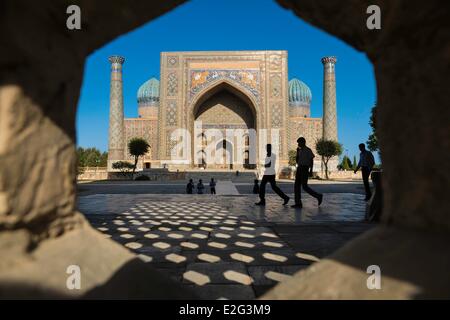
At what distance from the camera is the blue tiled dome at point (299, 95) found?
32.2 metres

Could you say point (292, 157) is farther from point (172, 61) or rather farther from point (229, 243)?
point (229, 243)

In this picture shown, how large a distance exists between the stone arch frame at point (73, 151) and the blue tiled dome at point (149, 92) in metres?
32.9

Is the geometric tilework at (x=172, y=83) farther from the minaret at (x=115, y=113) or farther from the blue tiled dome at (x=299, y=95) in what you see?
the blue tiled dome at (x=299, y=95)

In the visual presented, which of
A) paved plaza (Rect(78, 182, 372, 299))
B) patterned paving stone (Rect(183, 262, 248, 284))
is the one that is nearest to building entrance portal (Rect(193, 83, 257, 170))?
paved plaza (Rect(78, 182, 372, 299))

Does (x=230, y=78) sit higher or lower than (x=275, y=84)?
higher

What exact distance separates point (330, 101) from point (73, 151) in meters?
24.5

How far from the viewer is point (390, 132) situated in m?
1.15

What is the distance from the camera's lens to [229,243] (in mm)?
2342

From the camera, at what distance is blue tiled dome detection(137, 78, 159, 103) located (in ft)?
108

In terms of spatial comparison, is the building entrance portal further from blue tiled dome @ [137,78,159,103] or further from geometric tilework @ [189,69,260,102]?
blue tiled dome @ [137,78,159,103]
